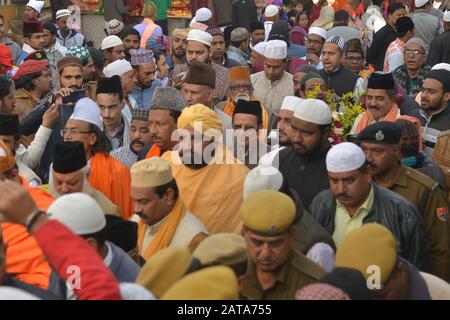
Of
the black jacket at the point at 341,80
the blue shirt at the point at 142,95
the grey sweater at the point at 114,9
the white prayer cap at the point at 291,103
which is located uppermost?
the white prayer cap at the point at 291,103

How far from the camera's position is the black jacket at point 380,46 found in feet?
45.0

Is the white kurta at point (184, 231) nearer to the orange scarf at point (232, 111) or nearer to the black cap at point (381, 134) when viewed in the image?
the black cap at point (381, 134)

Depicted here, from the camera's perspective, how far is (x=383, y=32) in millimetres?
13781

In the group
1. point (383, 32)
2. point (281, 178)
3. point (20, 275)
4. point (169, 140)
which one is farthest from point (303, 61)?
point (20, 275)

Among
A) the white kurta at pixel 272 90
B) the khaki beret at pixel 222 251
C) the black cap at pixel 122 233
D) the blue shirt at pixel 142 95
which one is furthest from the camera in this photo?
the white kurta at pixel 272 90

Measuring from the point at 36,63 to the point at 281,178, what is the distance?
4.36 m

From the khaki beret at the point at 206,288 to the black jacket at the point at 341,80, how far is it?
758 centimetres

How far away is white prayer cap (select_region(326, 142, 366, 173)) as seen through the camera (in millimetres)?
6113

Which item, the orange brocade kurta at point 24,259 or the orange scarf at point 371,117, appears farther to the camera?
the orange scarf at point 371,117

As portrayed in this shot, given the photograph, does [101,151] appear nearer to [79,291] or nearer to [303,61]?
[79,291]

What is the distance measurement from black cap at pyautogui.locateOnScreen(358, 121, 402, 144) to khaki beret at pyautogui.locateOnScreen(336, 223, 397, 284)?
6.22 feet

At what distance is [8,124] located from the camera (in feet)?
25.6

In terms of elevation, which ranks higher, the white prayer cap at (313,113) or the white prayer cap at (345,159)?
Answer: the white prayer cap at (345,159)

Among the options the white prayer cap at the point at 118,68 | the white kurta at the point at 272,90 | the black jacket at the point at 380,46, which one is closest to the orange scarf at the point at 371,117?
the white kurta at the point at 272,90
